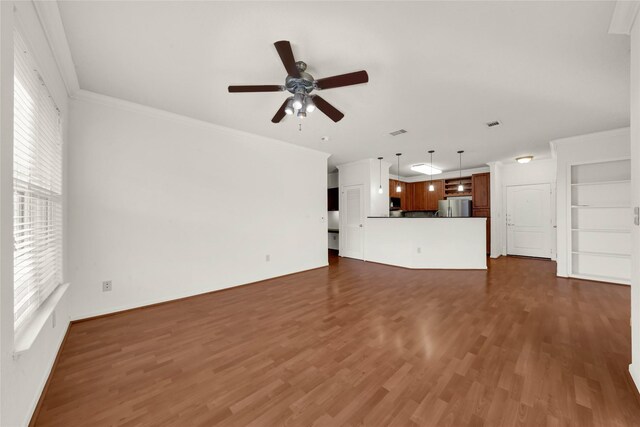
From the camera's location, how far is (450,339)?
2.36 metres

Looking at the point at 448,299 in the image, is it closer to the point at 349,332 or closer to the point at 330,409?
the point at 349,332

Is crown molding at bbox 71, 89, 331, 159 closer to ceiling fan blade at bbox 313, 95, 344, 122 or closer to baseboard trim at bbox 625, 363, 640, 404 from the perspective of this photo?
ceiling fan blade at bbox 313, 95, 344, 122

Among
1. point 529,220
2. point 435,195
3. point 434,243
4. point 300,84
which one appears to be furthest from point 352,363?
point 435,195

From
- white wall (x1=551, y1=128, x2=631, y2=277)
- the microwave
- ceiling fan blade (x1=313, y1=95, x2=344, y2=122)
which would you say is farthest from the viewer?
the microwave

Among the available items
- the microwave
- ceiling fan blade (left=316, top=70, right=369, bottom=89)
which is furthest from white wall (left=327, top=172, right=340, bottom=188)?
ceiling fan blade (left=316, top=70, right=369, bottom=89)

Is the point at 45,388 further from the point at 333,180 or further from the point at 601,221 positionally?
the point at 601,221

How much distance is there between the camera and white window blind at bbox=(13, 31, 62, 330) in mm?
1488

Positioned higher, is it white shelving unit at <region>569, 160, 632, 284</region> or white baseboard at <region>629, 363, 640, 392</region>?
white shelving unit at <region>569, 160, 632, 284</region>

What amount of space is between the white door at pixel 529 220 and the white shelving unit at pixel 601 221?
1827 mm

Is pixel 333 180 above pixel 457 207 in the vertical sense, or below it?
above

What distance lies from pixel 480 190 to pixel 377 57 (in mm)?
6339

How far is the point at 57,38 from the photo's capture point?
195 cm

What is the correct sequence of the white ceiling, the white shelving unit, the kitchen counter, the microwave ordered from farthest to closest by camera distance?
the microwave, the kitchen counter, the white shelving unit, the white ceiling

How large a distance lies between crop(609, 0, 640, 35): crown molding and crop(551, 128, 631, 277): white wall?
11.6 ft
